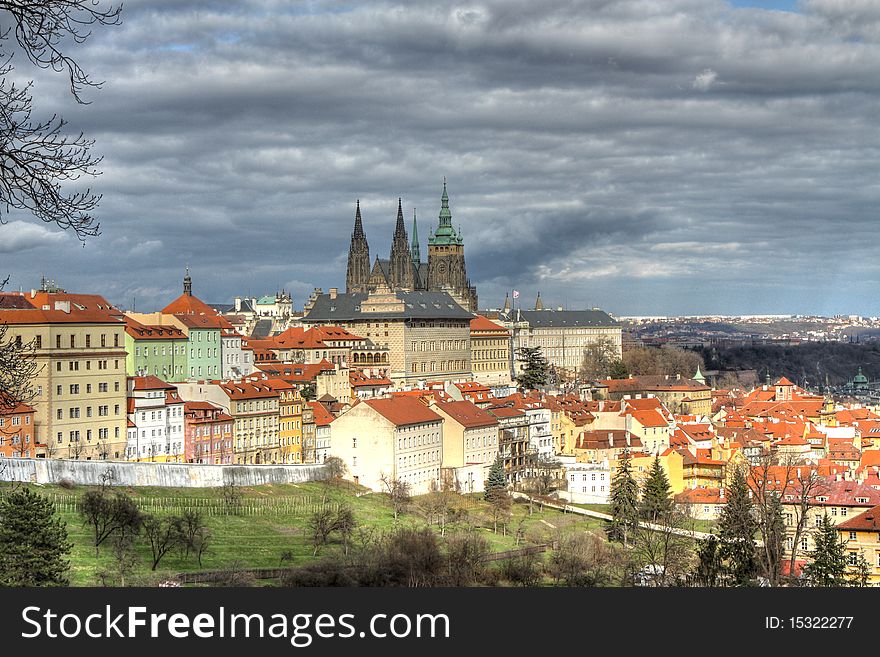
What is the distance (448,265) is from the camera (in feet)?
634

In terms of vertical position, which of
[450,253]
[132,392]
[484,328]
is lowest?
[132,392]

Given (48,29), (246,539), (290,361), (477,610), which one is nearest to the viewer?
(48,29)

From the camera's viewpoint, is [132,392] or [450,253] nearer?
[132,392]

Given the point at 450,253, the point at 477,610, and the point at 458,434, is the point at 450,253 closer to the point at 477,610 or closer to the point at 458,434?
the point at 458,434

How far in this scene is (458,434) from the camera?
8456 centimetres

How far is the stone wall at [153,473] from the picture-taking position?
58.1 m

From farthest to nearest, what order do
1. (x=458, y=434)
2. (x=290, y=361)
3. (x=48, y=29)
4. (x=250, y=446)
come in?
(x=290, y=361) → (x=458, y=434) → (x=250, y=446) → (x=48, y=29)

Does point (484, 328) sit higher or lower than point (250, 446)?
higher

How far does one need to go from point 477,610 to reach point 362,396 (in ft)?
272

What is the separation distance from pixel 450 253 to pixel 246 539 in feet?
449

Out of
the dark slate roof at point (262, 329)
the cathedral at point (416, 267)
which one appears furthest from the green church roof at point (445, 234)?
the dark slate roof at point (262, 329)

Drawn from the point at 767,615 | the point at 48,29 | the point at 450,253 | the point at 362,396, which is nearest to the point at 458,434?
the point at 362,396

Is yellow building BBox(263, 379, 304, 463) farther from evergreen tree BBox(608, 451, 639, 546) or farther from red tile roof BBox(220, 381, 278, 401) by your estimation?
evergreen tree BBox(608, 451, 639, 546)

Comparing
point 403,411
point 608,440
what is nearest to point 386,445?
point 403,411
